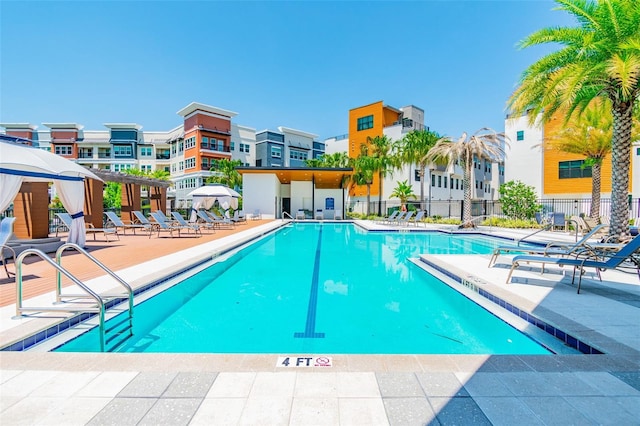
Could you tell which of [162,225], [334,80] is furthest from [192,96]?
[162,225]

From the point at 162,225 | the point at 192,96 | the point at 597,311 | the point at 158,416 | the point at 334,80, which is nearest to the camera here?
the point at 158,416

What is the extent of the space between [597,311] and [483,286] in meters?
1.46

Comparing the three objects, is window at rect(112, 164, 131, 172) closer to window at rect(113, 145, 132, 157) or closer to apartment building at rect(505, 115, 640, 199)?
window at rect(113, 145, 132, 157)

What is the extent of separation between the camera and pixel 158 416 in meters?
1.95

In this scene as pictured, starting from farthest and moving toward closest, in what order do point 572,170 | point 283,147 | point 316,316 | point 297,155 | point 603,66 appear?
point 297,155
point 283,147
point 572,170
point 603,66
point 316,316

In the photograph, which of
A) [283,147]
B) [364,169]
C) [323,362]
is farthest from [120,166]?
[323,362]

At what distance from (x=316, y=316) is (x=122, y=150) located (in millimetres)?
51525

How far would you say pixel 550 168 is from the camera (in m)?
26.0

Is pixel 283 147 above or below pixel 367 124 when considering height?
below

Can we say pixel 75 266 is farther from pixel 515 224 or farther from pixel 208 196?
pixel 515 224

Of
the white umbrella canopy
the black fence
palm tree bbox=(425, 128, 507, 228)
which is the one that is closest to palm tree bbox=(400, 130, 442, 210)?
the black fence

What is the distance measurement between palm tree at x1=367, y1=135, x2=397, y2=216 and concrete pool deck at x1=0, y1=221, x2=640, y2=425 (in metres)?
27.6

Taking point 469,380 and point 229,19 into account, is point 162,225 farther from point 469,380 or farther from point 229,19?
point 469,380

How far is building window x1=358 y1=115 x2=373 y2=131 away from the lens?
35178 millimetres
